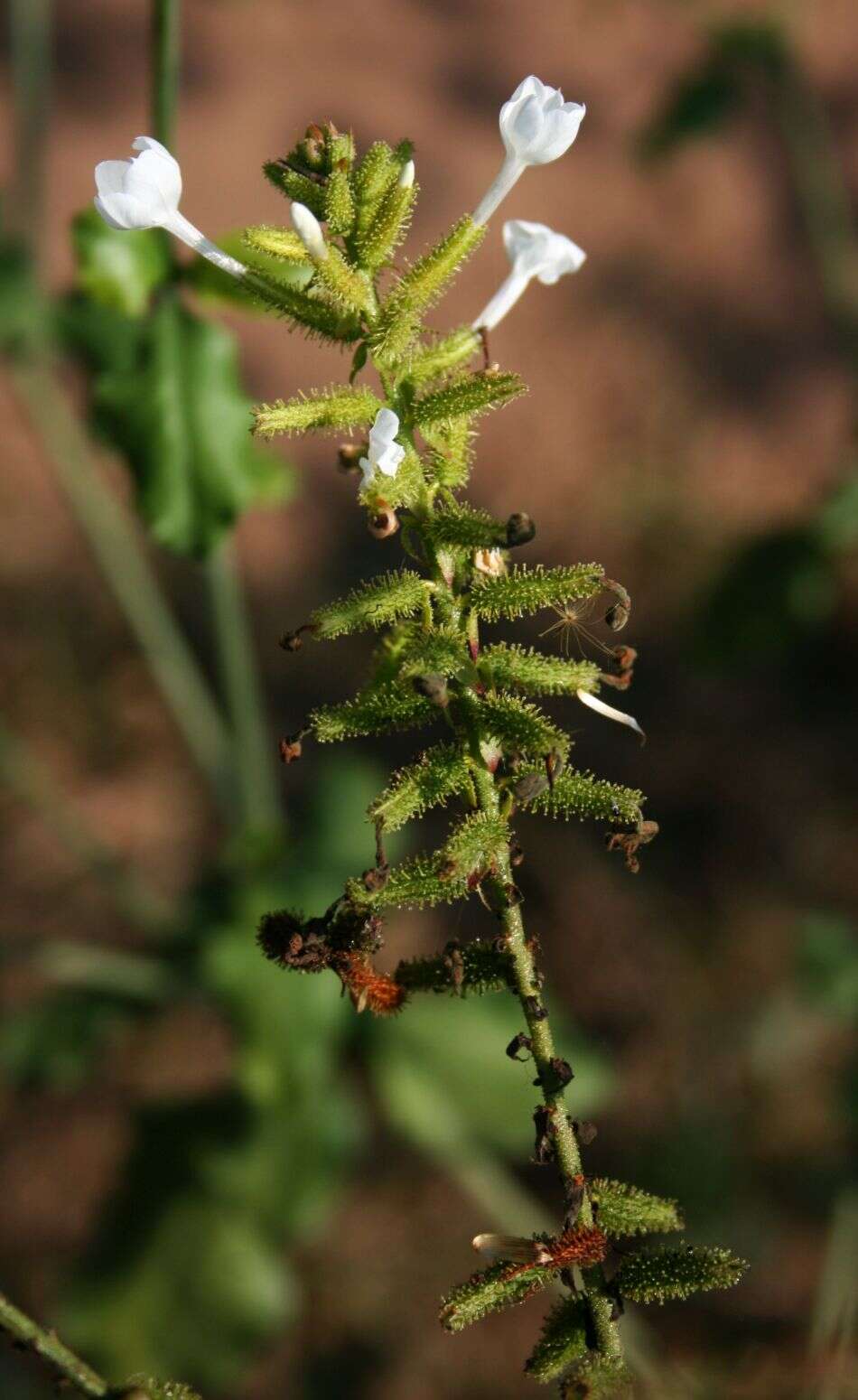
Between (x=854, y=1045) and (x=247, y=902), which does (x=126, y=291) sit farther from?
(x=854, y=1045)

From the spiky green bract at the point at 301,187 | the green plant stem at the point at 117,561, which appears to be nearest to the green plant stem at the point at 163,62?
the spiky green bract at the point at 301,187

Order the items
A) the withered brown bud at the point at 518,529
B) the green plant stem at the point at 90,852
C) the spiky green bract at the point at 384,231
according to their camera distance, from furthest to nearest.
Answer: the green plant stem at the point at 90,852 < the spiky green bract at the point at 384,231 < the withered brown bud at the point at 518,529

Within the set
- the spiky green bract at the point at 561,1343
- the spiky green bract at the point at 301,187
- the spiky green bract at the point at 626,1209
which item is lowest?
the spiky green bract at the point at 561,1343

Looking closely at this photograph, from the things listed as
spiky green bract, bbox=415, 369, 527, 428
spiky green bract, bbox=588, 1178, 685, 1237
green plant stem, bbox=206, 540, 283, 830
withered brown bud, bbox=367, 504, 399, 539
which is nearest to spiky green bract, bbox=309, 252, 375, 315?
spiky green bract, bbox=415, 369, 527, 428

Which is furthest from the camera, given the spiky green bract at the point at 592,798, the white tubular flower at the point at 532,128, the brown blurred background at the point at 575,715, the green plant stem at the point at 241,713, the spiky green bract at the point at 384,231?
the brown blurred background at the point at 575,715

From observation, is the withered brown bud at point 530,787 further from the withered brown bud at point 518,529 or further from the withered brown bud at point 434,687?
the withered brown bud at point 518,529

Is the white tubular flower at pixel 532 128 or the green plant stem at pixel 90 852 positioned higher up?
the green plant stem at pixel 90 852
